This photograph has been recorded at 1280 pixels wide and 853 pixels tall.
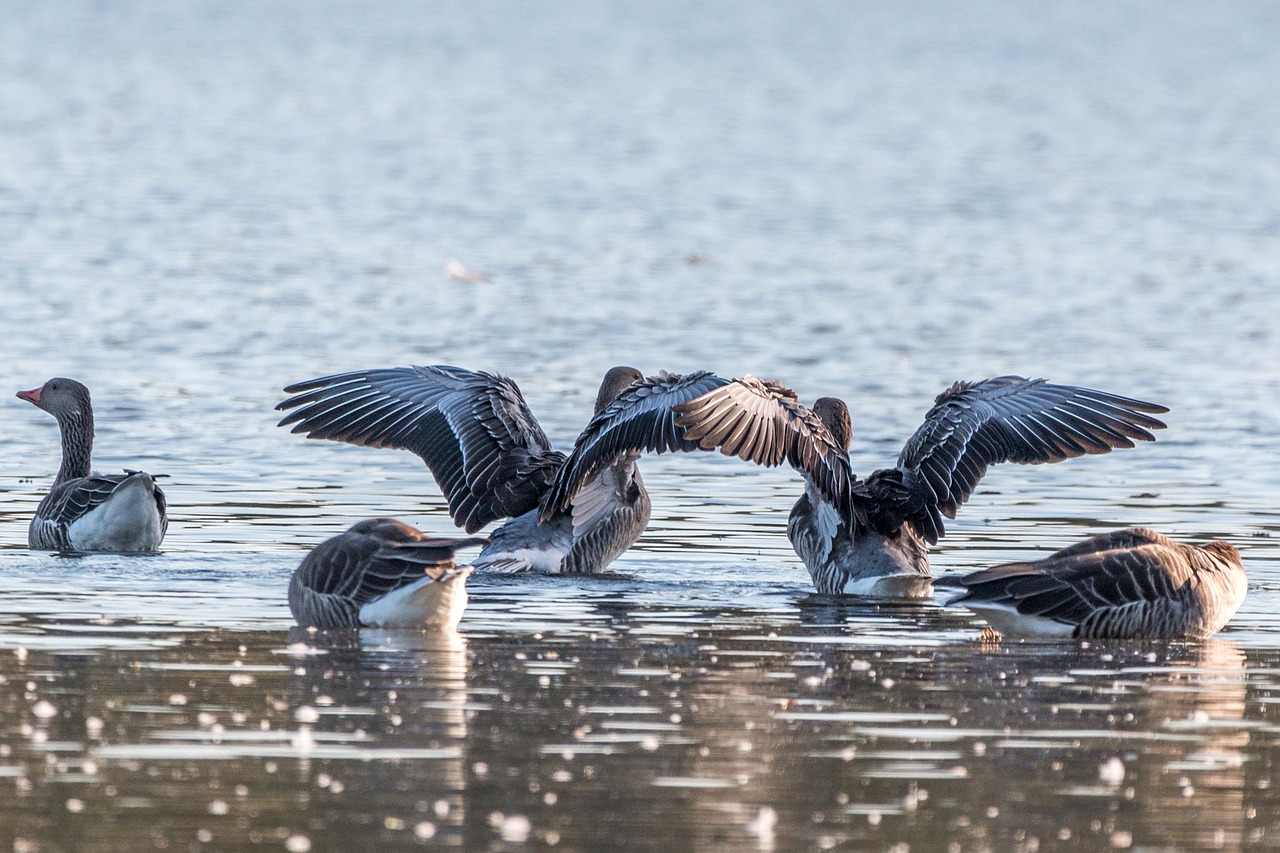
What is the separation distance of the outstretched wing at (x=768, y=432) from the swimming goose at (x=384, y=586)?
1590 mm

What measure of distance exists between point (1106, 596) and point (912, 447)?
265 cm

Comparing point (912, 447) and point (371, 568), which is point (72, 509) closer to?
point (371, 568)

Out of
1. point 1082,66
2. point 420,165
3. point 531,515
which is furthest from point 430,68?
point 531,515

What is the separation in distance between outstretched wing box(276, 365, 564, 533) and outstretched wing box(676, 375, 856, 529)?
5.89 ft

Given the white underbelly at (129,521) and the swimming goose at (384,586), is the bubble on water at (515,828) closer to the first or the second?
the swimming goose at (384,586)

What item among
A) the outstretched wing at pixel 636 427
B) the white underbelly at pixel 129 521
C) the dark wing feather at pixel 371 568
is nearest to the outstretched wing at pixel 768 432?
the outstretched wing at pixel 636 427

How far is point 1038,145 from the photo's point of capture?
45.9 meters

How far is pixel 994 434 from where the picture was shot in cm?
1316

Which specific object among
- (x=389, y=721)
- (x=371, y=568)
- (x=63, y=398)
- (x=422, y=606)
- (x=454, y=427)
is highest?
(x=63, y=398)

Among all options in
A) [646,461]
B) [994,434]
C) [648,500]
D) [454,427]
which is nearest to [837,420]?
[994,434]

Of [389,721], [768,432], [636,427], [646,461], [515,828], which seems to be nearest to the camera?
[515,828]

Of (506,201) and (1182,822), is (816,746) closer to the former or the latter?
(1182,822)

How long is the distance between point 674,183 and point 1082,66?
32.3 meters

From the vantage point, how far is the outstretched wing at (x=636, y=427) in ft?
40.4
